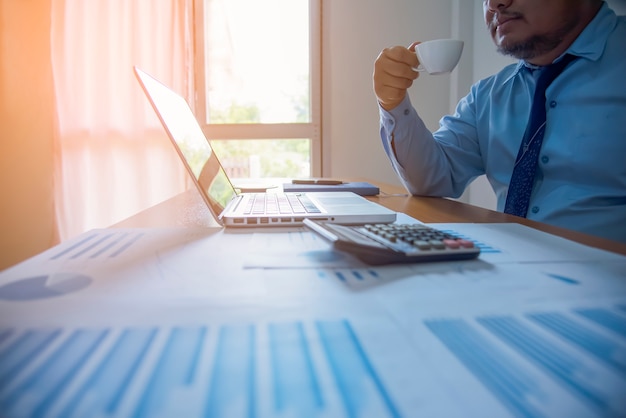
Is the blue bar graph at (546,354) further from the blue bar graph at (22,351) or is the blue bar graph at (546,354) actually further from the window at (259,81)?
the window at (259,81)

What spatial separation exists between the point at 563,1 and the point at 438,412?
1085 mm

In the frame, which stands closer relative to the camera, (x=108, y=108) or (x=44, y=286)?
(x=44, y=286)

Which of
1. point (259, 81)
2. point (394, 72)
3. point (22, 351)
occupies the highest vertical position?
point (259, 81)

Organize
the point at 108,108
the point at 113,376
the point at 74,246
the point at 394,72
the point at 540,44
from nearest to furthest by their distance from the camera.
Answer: the point at 113,376
the point at 74,246
the point at 394,72
the point at 540,44
the point at 108,108

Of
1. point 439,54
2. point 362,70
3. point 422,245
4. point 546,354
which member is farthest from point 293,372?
point 362,70

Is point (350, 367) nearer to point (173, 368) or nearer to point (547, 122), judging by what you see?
point (173, 368)

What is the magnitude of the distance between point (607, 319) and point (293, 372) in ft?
0.72

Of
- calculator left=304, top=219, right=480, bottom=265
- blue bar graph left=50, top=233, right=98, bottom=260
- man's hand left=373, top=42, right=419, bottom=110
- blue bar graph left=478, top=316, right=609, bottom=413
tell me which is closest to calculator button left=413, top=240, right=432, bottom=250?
calculator left=304, top=219, right=480, bottom=265

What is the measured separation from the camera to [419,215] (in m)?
0.74

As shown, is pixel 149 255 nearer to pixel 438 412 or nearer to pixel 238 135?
pixel 438 412

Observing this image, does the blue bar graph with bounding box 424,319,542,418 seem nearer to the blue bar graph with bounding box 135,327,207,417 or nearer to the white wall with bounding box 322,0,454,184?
the blue bar graph with bounding box 135,327,207,417

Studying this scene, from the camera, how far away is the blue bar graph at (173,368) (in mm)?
195

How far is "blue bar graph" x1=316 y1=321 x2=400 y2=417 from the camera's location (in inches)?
7.7

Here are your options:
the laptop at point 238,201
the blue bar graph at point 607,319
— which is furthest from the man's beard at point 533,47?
the blue bar graph at point 607,319
